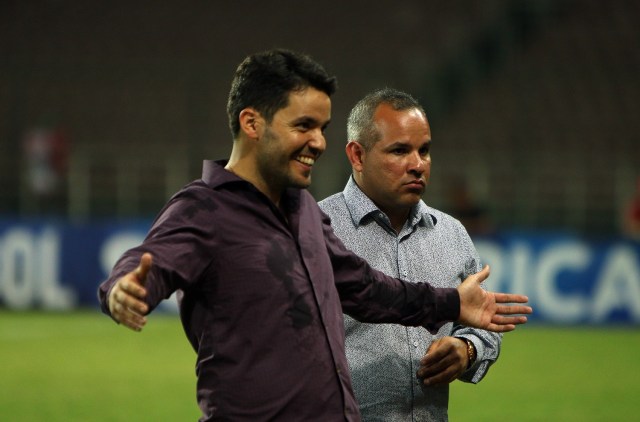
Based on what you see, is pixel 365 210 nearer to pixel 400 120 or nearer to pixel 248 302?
pixel 400 120

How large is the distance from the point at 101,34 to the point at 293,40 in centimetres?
385

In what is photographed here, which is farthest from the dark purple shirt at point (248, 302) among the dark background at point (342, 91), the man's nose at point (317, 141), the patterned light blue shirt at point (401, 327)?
the dark background at point (342, 91)

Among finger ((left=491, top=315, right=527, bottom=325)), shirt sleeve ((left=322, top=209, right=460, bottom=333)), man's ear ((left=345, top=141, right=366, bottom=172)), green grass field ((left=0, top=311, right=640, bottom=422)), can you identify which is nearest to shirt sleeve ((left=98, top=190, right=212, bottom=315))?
shirt sleeve ((left=322, top=209, right=460, bottom=333))

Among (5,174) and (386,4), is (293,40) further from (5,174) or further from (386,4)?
(5,174)

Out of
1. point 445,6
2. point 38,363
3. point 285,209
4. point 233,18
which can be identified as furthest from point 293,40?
point 285,209

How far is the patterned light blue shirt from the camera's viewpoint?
416 centimetres

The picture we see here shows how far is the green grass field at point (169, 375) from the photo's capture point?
8945 mm

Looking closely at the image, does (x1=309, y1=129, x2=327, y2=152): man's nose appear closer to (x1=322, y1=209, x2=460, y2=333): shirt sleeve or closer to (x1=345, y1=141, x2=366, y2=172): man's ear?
(x1=322, y1=209, x2=460, y2=333): shirt sleeve

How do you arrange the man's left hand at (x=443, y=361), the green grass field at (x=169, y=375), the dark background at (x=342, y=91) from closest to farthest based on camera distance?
1. the man's left hand at (x=443, y=361)
2. the green grass field at (x=169, y=375)
3. the dark background at (x=342, y=91)

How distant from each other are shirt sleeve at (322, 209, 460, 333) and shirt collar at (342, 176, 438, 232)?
59 cm

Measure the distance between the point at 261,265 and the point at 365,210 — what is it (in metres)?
1.11

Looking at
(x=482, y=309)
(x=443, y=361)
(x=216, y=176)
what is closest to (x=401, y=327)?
(x=443, y=361)

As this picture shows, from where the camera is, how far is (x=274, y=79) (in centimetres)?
343

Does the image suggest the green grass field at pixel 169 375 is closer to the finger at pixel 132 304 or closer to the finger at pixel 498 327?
the finger at pixel 498 327
